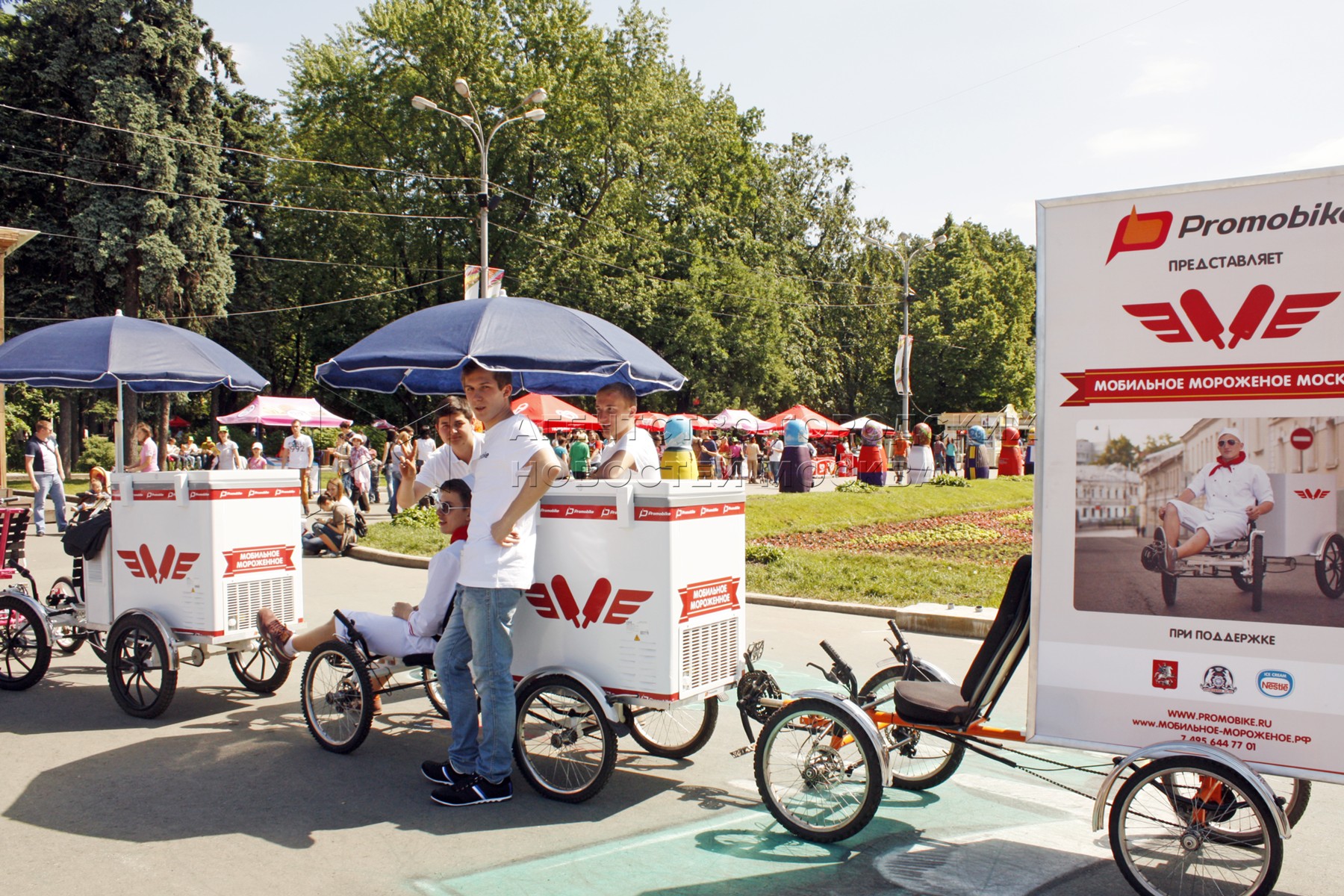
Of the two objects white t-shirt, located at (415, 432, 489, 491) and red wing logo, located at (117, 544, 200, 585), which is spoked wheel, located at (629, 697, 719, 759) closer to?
white t-shirt, located at (415, 432, 489, 491)

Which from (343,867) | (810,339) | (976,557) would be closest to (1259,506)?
(343,867)

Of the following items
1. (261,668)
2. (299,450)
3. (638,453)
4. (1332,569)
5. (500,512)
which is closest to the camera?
(1332,569)

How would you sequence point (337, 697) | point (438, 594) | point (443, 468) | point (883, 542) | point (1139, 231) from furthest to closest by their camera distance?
point (883, 542) < point (443, 468) < point (337, 697) < point (438, 594) < point (1139, 231)

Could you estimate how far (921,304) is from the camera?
62531 millimetres

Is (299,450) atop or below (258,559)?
atop

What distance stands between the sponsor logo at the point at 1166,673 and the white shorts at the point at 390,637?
3516 mm

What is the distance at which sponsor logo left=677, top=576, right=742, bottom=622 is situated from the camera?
4.97 metres

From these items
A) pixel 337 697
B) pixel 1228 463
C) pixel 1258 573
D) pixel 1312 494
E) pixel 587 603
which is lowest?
pixel 337 697

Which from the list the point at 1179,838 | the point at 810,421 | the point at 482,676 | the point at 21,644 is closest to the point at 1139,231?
the point at 1179,838

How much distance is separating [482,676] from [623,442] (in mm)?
1735

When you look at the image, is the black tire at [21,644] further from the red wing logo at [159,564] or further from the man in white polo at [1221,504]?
the man in white polo at [1221,504]

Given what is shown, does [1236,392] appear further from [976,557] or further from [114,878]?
[976,557]

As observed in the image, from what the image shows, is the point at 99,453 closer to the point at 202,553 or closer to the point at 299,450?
the point at 299,450

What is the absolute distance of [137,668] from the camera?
6.41m
